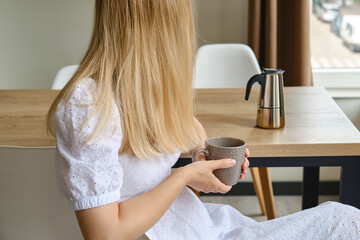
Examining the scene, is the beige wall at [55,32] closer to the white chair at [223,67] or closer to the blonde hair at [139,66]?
the white chair at [223,67]

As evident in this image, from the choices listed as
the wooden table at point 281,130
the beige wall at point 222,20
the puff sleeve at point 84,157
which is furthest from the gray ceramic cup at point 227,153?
the beige wall at point 222,20

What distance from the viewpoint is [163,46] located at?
1058 mm

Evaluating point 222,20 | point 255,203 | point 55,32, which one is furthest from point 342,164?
point 55,32

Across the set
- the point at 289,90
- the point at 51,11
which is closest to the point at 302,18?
the point at 289,90

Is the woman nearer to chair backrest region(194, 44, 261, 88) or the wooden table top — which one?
the wooden table top

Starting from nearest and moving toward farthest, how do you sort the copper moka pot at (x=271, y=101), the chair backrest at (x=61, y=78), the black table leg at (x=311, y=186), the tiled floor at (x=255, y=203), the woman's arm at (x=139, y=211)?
the woman's arm at (x=139, y=211)
the copper moka pot at (x=271, y=101)
the black table leg at (x=311, y=186)
the chair backrest at (x=61, y=78)
the tiled floor at (x=255, y=203)

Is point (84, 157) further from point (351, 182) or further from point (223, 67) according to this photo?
point (223, 67)

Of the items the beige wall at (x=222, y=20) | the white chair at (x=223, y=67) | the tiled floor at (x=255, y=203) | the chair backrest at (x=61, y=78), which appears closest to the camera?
the chair backrest at (x=61, y=78)

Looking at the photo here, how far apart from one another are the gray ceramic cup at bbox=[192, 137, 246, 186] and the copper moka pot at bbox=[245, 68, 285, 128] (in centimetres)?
38

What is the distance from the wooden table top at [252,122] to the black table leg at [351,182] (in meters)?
0.04

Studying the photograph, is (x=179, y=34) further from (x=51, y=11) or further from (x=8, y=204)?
(x=51, y=11)

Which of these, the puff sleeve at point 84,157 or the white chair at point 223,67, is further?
the white chair at point 223,67

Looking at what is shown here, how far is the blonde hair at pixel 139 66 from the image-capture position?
3.26ft

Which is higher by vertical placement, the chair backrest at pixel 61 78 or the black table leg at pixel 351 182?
the chair backrest at pixel 61 78
